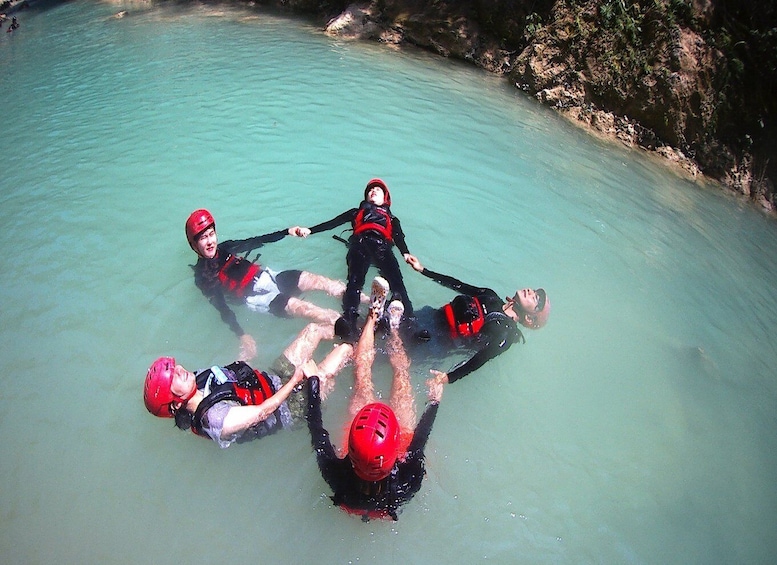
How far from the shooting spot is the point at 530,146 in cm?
875

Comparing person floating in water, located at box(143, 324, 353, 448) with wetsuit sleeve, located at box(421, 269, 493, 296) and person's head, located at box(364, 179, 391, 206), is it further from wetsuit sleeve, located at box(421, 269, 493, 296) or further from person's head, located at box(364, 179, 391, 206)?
person's head, located at box(364, 179, 391, 206)

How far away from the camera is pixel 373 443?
3.02m

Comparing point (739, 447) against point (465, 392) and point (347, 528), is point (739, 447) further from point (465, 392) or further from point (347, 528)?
point (347, 528)

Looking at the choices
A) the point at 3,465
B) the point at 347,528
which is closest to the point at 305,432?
the point at 347,528

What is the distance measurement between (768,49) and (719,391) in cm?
838

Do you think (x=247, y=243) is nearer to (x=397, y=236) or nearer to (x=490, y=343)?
(x=397, y=236)

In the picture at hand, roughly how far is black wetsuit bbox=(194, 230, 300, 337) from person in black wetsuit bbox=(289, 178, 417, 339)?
60 centimetres

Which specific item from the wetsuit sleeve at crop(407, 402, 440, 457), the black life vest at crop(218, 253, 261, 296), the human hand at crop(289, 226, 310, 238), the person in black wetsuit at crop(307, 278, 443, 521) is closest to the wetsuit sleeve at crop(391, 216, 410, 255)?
the human hand at crop(289, 226, 310, 238)

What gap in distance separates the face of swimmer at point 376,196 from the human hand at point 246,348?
2.19 meters

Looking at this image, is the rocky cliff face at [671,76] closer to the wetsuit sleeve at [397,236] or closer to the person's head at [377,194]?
the person's head at [377,194]

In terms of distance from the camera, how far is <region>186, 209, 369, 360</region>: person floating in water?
4.72m

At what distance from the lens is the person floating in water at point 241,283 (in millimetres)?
4719

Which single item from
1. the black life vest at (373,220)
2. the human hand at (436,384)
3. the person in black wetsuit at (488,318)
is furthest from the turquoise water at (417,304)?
the black life vest at (373,220)

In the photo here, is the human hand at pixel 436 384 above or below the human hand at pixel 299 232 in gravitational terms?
above
